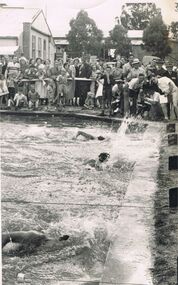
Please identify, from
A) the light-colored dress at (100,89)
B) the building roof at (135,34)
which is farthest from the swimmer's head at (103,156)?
the building roof at (135,34)

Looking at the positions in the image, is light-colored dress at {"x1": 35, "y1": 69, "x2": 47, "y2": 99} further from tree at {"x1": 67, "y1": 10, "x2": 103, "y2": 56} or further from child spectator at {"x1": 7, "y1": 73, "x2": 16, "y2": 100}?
tree at {"x1": 67, "y1": 10, "x2": 103, "y2": 56}

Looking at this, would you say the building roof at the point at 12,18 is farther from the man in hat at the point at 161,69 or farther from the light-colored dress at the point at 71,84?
the man in hat at the point at 161,69

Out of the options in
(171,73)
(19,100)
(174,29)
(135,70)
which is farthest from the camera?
(19,100)

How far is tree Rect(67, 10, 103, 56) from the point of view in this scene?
188cm

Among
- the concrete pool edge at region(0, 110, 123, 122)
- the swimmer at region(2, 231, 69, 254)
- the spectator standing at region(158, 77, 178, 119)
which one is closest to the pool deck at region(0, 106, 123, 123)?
the concrete pool edge at region(0, 110, 123, 122)

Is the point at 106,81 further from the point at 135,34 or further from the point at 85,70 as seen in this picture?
the point at 135,34

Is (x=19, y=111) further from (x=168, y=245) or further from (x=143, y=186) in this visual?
(x=168, y=245)

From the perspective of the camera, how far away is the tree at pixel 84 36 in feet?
6.17

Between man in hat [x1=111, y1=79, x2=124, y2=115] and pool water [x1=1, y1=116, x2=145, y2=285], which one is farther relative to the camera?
man in hat [x1=111, y1=79, x2=124, y2=115]

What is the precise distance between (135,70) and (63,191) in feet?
1.69

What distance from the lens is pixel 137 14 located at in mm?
1847

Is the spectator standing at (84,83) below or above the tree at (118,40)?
below

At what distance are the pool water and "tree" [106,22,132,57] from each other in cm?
31

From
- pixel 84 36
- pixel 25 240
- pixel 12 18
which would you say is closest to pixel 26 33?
pixel 12 18
